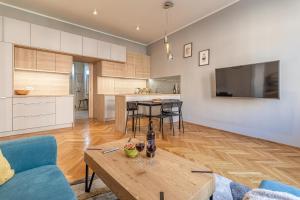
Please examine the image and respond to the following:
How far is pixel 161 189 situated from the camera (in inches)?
37.1

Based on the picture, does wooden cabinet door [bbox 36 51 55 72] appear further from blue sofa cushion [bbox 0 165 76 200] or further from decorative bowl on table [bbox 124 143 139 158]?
decorative bowl on table [bbox 124 143 139 158]

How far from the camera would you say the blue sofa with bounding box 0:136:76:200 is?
915 millimetres

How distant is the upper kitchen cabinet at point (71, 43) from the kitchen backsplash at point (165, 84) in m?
3.07

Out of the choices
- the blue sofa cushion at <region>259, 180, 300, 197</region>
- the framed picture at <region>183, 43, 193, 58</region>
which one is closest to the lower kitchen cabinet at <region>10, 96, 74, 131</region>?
the framed picture at <region>183, 43, 193, 58</region>

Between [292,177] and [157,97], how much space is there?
10.6ft

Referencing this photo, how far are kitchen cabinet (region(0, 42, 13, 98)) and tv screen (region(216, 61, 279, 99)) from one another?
475 centimetres

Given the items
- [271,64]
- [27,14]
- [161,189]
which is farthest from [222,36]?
[27,14]

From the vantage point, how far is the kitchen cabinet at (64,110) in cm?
409

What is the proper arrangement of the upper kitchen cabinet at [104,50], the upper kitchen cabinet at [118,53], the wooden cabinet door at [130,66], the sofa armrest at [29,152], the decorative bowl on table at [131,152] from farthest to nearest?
1. the wooden cabinet door at [130,66]
2. the upper kitchen cabinet at [118,53]
3. the upper kitchen cabinet at [104,50]
4. the decorative bowl on table at [131,152]
5. the sofa armrest at [29,152]

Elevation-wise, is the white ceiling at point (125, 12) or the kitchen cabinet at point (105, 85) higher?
the white ceiling at point (125, 12)

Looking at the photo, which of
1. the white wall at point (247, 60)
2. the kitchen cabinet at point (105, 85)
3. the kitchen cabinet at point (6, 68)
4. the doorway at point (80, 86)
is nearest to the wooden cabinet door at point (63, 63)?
the kitchen cabinet at point (6, 68)

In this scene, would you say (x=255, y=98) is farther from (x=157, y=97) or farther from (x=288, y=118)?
(x=157, y=97)

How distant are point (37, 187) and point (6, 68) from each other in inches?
142

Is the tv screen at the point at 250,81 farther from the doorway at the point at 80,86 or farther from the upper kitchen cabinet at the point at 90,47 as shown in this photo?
the doorway at the point at 80,86
